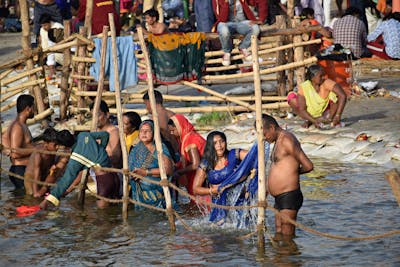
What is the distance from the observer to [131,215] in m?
10.0

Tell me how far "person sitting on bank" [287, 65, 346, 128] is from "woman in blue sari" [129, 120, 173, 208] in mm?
3928

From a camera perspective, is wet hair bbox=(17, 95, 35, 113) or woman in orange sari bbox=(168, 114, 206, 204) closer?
woman in orange sari bbox=(168, 114, 206, 204)

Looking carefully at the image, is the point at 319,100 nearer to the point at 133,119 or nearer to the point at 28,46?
the point at 133,119

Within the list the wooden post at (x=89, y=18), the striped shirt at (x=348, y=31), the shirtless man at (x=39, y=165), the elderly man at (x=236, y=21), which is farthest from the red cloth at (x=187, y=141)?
the striped shirt at (x=348, y=31)

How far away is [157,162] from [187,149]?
39 cm

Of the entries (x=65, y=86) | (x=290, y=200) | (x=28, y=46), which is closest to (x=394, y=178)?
(x=290, y=200)

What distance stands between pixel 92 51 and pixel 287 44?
2.92 metres

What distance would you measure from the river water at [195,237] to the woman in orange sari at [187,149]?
0.40 meters

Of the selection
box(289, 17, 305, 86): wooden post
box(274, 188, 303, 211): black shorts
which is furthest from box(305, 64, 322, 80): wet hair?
box(274, 188, 303, 211): black shorts

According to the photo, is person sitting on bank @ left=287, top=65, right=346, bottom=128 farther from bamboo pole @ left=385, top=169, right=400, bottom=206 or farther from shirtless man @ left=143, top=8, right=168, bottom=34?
bamboo pole @ left=385, top=169, right=400, bottom=206

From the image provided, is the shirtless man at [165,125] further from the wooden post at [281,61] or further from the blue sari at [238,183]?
the wooden post at [281,61]

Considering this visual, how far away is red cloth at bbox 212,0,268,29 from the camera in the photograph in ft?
47.3

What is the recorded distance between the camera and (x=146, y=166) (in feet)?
31.3

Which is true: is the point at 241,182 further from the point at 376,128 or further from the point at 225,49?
the point at 225,49
